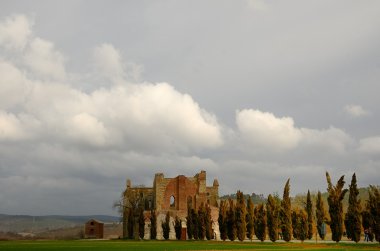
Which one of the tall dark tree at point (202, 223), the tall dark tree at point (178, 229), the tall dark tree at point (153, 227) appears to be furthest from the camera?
the tall dark tree at point (153, 227)

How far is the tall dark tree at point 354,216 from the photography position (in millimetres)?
43031

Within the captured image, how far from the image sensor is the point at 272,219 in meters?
52.8

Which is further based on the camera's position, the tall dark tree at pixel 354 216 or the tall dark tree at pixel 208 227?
the tall dark tree at pixel 208 227

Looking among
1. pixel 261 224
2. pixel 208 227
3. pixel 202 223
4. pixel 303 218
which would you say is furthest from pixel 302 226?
pixel 202 223

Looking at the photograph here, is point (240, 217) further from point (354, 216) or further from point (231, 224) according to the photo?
point (354, 216)

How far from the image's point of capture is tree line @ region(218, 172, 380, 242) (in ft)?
141

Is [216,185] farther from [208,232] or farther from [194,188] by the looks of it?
[208,232]

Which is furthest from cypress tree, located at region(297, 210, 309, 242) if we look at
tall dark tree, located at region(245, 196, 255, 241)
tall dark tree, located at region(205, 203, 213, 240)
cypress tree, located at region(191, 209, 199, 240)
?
cypress tree, located at region(191, 209, 199, 240)

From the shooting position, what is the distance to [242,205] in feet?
189

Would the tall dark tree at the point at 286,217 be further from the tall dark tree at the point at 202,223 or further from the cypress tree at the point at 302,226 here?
the tall dark tree at the point at 202,223

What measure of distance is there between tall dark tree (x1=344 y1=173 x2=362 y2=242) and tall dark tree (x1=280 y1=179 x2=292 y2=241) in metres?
7.98

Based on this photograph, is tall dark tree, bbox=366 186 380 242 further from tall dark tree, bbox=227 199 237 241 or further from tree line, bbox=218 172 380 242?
tall dark tree, bbox=227 199 237 241

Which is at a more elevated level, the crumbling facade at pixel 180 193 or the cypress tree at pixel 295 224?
the crumbling facade at pixel 180 193

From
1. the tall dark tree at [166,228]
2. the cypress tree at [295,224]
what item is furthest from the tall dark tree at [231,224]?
the tall dark tree at [166,228]
